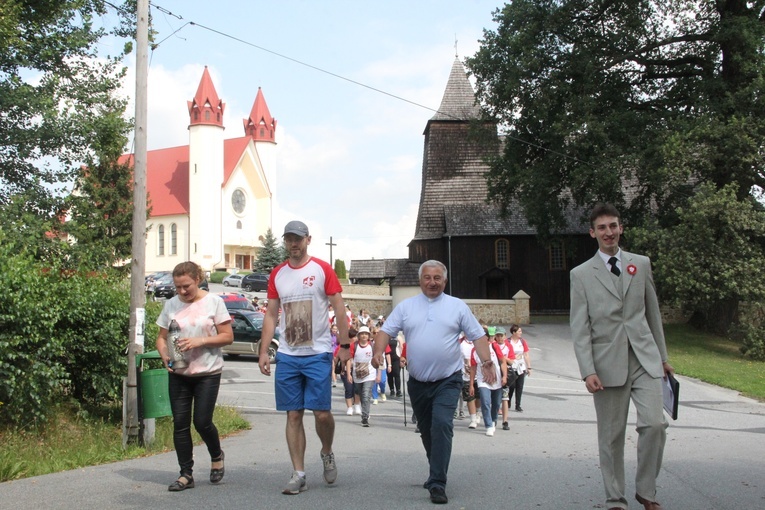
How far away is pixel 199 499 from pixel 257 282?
6061cm

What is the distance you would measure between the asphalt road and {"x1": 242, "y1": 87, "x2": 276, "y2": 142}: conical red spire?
85.1m

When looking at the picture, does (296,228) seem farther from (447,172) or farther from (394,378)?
(447,172)

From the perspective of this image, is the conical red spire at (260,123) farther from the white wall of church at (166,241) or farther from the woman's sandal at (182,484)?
the woman's sandal at (182,484)

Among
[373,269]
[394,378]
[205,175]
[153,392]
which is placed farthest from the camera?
[205,175]

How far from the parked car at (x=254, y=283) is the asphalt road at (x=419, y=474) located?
2097 inches

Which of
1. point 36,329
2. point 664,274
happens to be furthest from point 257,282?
point 36,329

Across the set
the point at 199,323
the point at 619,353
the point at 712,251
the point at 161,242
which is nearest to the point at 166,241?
the point at 161,242

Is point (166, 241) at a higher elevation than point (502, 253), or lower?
higher

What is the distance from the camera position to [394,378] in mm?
20016

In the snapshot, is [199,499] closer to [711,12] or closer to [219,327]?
[219,327]

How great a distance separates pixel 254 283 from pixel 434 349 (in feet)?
199

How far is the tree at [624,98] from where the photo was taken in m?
29.5

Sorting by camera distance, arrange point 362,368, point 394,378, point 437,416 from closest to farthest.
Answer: point 437,416, point 362,368, point 394,378

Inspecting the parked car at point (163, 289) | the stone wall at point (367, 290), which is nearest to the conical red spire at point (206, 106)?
the stone wall at point (367, 290)
